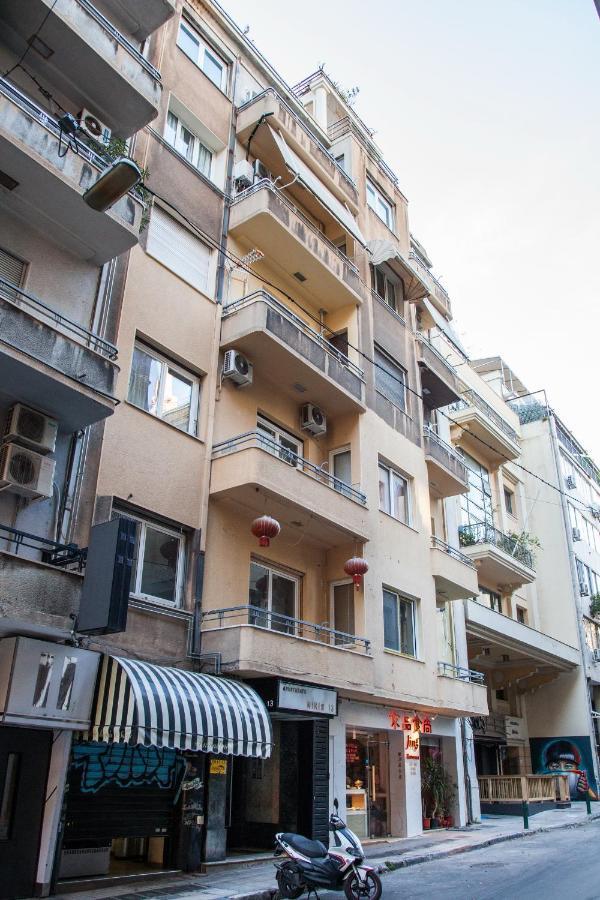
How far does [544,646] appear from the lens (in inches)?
1145

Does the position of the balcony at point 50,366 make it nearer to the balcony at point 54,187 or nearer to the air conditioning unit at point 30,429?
the air conditioning unit at point 30,429

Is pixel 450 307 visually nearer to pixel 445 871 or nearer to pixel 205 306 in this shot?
pixel 205 306

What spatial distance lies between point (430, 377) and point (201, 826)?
15265 millimetres

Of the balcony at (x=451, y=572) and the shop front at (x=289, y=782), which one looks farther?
the balcony at (x=451, y=572)

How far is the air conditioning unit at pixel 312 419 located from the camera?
18.1 m

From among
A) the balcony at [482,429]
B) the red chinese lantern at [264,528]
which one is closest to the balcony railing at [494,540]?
the balcony at [482,429]

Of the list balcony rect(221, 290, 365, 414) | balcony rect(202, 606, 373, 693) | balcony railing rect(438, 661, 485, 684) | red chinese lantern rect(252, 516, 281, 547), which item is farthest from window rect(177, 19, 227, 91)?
balcony railing rect(438, 661, 485, 684)

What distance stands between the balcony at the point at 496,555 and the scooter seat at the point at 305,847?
52.2ft

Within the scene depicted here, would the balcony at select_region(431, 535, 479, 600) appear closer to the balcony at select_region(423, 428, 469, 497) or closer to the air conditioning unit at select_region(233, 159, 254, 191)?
the balcony at select_region(423, 428, 469, 497)

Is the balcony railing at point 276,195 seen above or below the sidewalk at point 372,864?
above

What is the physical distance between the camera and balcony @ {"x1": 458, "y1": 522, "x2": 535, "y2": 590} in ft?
86.9

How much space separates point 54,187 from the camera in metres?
11.3

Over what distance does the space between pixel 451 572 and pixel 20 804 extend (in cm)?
1355

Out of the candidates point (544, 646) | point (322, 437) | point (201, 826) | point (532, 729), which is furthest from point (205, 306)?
point (532, 729)
